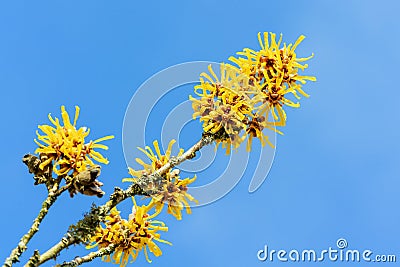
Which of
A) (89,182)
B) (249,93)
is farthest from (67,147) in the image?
(249,93)

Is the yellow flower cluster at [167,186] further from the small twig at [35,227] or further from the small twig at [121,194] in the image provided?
the small twig at [35,227]

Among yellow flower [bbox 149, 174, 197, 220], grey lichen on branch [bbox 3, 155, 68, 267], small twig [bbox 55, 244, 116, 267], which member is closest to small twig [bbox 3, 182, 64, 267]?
grey lichen on branch [bbox 3, 155, 68, 267]

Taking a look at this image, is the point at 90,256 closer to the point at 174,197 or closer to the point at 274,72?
the point at 174,197

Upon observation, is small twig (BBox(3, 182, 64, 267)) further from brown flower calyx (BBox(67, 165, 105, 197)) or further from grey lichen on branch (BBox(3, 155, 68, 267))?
brown flower calyx (BBox(67, 165, 105, 197))

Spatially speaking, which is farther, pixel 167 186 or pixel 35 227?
pixel 167 186

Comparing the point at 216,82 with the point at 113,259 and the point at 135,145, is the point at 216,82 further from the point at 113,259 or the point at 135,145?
the point at 113,259

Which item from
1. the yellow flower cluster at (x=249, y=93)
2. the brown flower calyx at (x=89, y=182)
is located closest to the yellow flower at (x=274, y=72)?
the yellow flower cluster at (x=249, y=93)

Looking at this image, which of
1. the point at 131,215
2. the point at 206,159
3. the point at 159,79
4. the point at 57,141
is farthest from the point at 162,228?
the point at 159,79
